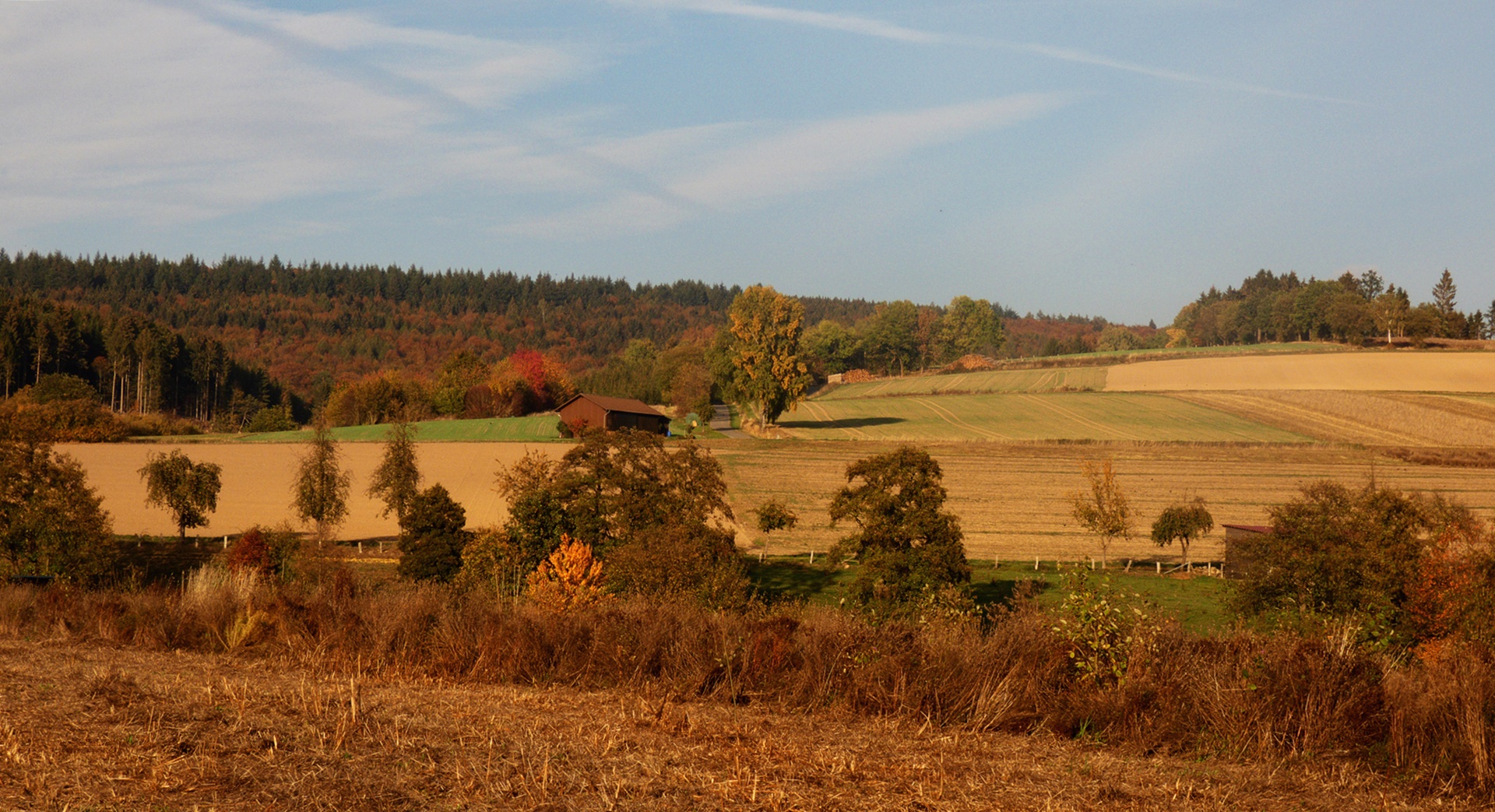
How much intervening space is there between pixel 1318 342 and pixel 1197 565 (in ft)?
357

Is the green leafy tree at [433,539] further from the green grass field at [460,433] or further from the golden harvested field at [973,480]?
the green grass field at [460,433]

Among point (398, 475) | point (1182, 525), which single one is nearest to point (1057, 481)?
point (1182, 525)

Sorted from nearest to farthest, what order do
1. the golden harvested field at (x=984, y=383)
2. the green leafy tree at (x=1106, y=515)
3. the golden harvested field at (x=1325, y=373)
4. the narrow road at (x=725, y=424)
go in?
the green leafy tree at (x=1106, y=515)
the narrow road at (x=725, y=424)
the golden harvested field at (x=1325, y=373)
the golden harvested field at (x=984, y=383)

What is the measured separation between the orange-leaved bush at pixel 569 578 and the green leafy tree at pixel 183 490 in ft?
79.3

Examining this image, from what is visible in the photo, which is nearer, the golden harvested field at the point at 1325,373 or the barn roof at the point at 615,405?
the barn roof at the point at 615,405

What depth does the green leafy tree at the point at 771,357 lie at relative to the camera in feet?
277

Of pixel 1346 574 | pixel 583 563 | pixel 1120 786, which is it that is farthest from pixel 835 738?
pixel 1346 574

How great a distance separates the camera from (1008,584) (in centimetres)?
3525

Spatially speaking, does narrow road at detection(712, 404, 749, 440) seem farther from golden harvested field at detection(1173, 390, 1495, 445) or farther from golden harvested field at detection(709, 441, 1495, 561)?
golden harvested field at detection(1173, 390, 1495, 445)

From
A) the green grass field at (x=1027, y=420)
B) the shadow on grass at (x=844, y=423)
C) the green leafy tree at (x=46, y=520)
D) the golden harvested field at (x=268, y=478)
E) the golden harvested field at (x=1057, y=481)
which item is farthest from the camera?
the shadow on grass at (x=844, y=423)

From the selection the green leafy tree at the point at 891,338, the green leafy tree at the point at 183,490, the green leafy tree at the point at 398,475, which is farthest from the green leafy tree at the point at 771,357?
the green leafy tree at the point at 891,338

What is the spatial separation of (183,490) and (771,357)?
51645 mm

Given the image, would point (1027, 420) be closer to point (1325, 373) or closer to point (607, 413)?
point (1325, 373)

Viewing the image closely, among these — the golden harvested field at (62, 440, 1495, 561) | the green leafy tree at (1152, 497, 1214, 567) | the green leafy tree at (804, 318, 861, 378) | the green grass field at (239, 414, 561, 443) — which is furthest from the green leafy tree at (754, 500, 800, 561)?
the green leafy tree at (804, 318, 861, 378)
